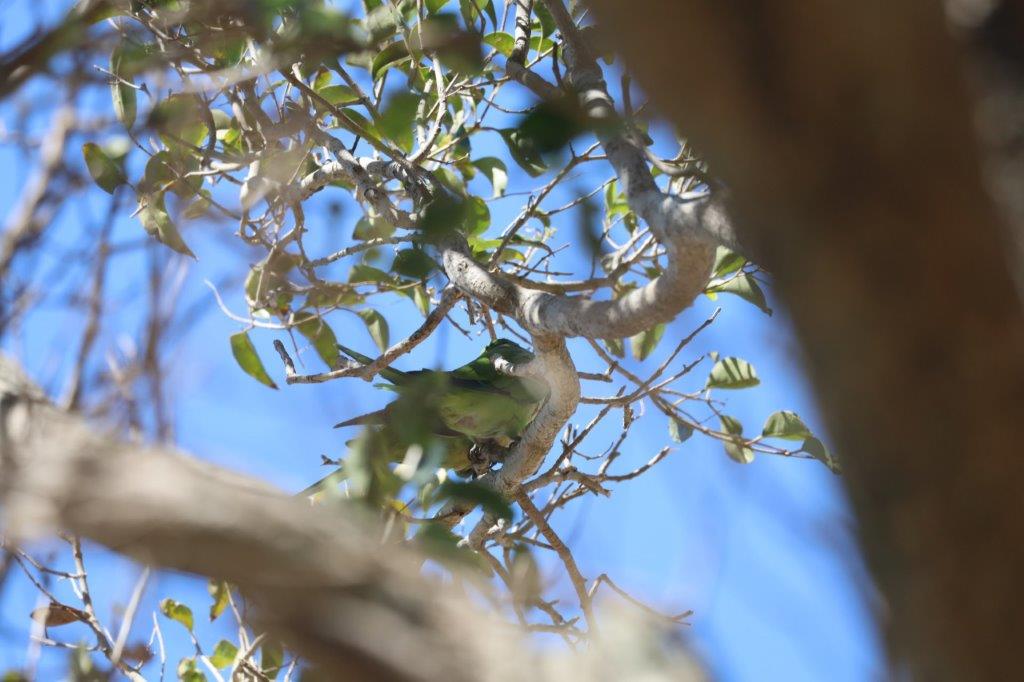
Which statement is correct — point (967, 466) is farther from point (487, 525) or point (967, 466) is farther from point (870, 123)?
point (487, 525)

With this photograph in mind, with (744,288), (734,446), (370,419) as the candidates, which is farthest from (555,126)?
(734,446)

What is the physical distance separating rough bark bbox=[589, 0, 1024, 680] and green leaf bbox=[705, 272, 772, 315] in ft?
6.50

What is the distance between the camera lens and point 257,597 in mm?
872

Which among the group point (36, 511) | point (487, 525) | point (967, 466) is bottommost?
point (36, 511)

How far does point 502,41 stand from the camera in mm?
2740

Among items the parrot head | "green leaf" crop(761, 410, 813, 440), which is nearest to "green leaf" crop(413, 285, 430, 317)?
the parrot head

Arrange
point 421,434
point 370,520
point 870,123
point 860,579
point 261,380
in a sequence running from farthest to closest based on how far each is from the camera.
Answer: point 261,380
point 421,434
point 370,520
point 860,579
point 870,123

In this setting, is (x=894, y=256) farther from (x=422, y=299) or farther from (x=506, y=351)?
(x=506, y=351)

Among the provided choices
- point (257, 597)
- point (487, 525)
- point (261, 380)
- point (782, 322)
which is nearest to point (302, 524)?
point (257, 597)

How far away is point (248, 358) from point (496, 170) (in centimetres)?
116

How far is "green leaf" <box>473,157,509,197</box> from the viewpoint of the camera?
10.9 feet

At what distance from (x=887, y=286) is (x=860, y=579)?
11.8 inches

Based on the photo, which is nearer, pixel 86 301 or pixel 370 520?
pixel 370 520

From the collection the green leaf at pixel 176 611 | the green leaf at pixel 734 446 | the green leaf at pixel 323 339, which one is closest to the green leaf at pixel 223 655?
the green leaf at pixel 176 611
